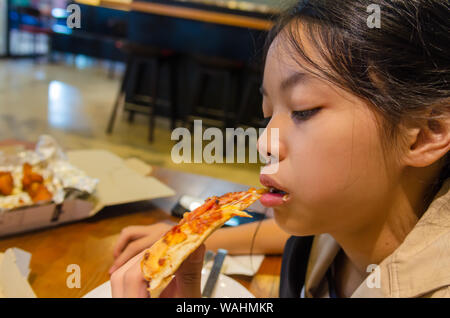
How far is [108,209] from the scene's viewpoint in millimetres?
1043

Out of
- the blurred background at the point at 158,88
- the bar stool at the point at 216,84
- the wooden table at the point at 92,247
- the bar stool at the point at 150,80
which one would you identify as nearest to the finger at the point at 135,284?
the wooden table at the point at 92,247

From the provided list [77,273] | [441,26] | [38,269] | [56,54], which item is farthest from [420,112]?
[56,54]

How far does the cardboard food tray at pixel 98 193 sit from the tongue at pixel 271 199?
21.4 inches

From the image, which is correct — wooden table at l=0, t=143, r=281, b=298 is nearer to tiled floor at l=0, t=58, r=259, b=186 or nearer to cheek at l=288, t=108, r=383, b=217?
cheek at l=288, t=108, r=383, b=217

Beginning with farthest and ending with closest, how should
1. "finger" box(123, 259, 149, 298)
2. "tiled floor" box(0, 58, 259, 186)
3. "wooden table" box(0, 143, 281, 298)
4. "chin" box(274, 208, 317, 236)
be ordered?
1. "tiled floor" box(0, 58, 259, 186)
2. "wooden table" box(0, 143, 281, 298)
3. "chin" box(274, 208, 317, 236)
4. "finger" box(123, 259, 149, 298)

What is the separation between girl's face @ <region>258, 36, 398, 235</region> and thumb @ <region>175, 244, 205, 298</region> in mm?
141

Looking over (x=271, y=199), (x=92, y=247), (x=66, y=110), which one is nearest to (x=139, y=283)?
(x=271, y=199)

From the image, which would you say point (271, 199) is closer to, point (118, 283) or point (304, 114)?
point (304, 114)

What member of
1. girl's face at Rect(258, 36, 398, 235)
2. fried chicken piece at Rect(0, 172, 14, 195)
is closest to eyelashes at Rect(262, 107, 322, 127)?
girl's face at Rect(258, 36, 398, 235)

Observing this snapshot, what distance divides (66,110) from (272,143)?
15.7 ft

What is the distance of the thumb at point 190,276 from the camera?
48 centimetres

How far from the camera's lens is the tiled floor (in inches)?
147

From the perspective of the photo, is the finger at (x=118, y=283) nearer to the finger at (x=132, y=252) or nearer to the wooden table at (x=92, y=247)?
the finger at (x=132, y=252)
